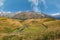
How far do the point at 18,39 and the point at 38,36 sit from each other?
1997 mm

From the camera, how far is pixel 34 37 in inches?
732

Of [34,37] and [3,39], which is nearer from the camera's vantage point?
[34,37]

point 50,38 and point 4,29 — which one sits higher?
point 4,29

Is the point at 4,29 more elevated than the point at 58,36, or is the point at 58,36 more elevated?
the point at 4,29

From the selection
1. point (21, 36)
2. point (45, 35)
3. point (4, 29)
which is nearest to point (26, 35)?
point (21, 36)

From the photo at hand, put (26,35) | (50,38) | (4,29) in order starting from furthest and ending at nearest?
(4,29)
(26,35)
(50,38)

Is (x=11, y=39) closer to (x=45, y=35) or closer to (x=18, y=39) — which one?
(x=18, y=39)

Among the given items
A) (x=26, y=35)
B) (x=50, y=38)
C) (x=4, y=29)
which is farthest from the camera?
(x=4, y=29)

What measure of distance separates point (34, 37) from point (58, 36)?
2299 mm

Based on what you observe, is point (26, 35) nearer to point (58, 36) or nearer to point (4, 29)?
point (58, 36)

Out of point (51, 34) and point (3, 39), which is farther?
point (3, 39)

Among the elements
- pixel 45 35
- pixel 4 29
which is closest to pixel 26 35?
pixel 45 35

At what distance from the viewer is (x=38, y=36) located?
18578 millimetres

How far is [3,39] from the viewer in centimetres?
2023
